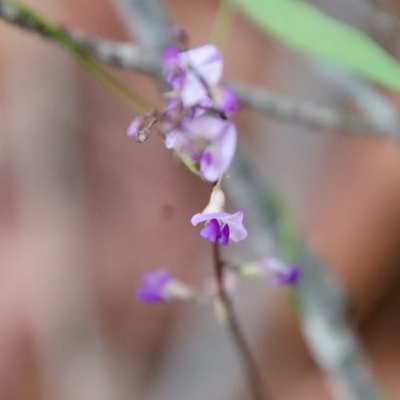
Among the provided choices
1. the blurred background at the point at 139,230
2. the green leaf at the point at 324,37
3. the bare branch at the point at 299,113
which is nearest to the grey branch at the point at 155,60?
the bare branch at the point at 299,113

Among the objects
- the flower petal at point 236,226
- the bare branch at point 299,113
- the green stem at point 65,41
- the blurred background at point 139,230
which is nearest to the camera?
the flower petal at point 236,226

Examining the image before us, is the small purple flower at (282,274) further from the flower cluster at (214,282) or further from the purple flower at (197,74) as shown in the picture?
the purple flower at (197,74)

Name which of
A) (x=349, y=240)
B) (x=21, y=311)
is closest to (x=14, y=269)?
(x=21, y=311)

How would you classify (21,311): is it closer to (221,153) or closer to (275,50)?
(275,50)

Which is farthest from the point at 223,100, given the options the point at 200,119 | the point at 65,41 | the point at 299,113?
the point at 299,113

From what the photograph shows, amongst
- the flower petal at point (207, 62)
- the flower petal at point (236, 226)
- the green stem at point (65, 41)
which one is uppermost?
the green stem at point (65, 41)

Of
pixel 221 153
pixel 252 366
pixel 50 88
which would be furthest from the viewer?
pixel 50 88
